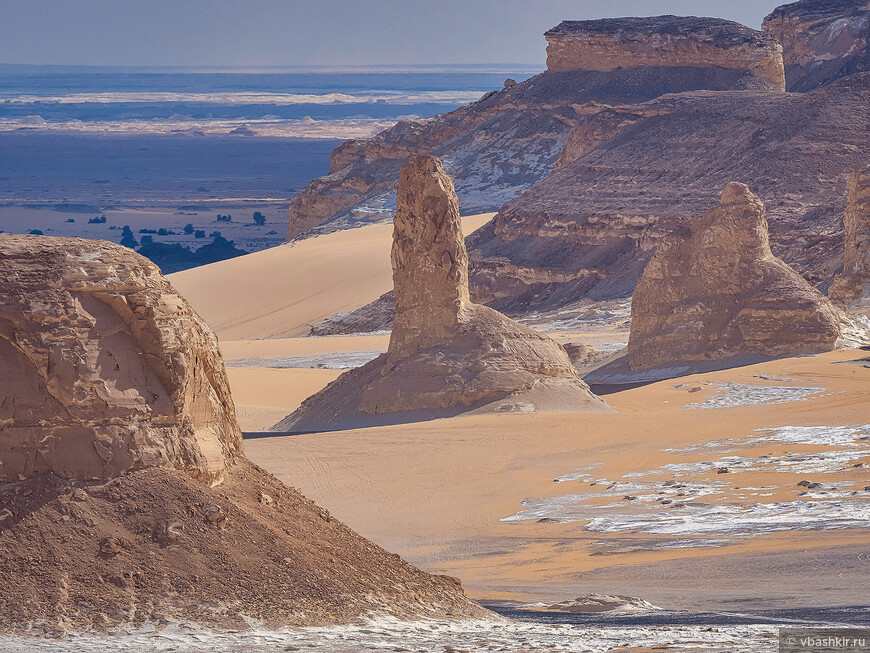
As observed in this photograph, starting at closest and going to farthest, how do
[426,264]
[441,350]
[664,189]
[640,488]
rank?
[640,488]
[441,350]
[426,264]
[664,189]

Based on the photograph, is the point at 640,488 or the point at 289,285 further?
the point at 289,285

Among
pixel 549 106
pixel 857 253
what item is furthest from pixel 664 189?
pixel 549 106

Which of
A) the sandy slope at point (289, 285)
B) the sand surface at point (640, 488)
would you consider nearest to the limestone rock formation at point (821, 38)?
the sandy slope at point (289, 285)

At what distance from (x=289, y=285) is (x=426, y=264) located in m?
28.0

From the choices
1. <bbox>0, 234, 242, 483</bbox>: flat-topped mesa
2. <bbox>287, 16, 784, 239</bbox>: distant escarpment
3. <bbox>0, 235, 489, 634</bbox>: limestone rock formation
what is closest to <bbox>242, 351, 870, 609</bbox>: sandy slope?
<bbox>0, 235, 489, 634</bbox>: limestone rock formation

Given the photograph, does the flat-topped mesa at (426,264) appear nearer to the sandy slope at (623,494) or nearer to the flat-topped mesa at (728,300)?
the sandy slope at (623,494)

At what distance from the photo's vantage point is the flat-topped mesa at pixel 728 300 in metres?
21.2

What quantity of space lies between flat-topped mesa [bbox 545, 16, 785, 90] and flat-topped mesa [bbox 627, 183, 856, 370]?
106ft

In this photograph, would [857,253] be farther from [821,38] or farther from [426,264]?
[821,38]

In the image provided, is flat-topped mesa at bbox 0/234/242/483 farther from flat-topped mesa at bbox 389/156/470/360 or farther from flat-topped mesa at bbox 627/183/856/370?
flat-topped mesa at bbox 627/183/856/370

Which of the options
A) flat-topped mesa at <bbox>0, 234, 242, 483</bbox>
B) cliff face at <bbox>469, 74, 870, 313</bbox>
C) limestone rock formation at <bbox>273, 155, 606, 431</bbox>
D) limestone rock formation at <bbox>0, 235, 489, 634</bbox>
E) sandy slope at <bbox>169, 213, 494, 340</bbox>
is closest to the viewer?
limestone rock formation at <bbox>0, 235, 489, 634</bbox>

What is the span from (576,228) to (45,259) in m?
34.4

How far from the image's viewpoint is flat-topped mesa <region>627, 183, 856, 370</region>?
21.2m

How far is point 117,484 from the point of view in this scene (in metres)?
7.43
